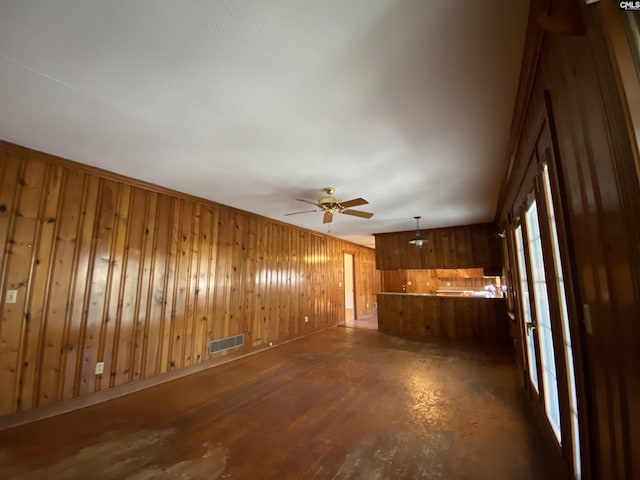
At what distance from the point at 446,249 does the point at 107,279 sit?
20.1ft

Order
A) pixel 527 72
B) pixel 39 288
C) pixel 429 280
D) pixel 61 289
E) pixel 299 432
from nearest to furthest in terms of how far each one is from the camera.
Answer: pixel 527 72 → pixel 299 432 → pixel 39 288 → pixel 61 289 → pixel 429 280

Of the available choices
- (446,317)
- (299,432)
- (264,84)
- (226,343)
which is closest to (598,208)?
(264,84)

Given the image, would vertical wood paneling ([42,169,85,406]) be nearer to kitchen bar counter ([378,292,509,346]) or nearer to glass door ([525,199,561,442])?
glass door ([525,199,561,442])

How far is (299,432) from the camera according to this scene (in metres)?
2.27

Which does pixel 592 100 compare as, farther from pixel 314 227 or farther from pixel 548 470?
pixel 314 227

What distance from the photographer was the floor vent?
13.1 feet

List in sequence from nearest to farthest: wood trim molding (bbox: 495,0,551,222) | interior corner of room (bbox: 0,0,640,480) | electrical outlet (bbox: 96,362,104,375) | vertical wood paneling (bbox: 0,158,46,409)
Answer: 1. interior corner of room (bbox: 0,0,640,480)
2. wood trim molding (bbox: 495,0,551,222)
3. vertical wood paneling (bbox: 0,158,46,409)
4. electrical outlet (bbox: 96,362,104,375)

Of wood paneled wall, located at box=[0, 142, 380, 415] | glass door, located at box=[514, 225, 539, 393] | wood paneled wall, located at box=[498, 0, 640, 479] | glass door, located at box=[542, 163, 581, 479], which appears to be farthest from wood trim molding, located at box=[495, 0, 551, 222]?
wood paneled wall, located at box=[0, 142, 380, 415]

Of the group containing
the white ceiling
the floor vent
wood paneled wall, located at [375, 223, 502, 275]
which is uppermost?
the white ceiling

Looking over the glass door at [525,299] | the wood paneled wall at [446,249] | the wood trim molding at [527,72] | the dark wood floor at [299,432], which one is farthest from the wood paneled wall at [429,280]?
the wood trim molding at [527,72]

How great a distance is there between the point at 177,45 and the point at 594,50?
1.71 metres

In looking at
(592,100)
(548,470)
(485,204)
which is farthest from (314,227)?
(592,100)

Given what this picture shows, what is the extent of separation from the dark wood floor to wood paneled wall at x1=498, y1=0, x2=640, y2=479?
109cm

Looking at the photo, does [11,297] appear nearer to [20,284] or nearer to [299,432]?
[20,284]
